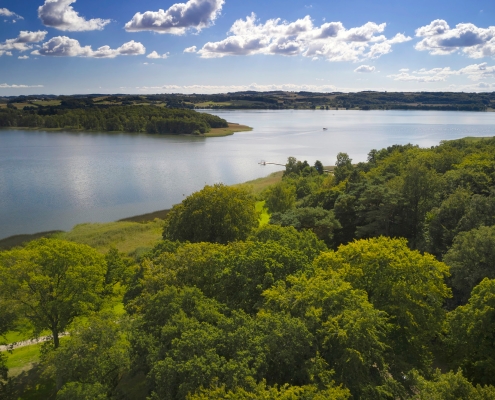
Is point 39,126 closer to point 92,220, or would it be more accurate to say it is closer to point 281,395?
point 92,220

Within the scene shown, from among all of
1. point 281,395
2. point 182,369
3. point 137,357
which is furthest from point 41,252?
point 281,395

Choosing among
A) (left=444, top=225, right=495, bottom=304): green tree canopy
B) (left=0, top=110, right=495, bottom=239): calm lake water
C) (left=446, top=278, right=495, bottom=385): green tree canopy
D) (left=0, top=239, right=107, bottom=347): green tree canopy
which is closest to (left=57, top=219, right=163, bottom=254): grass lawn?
(left=0, top=110, right=495, bottom=239): calm lake water

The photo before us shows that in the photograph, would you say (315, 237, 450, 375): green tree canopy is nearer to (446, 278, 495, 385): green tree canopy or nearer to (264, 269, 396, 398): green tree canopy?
(446, 278, 495, 385): green tree canopy

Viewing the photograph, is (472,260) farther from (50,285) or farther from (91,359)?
(50,285)

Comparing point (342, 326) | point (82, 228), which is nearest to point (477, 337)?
point (342, 326)

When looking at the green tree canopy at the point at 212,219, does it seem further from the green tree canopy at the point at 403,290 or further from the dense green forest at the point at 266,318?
the green tree canopy at the point at 403,290
